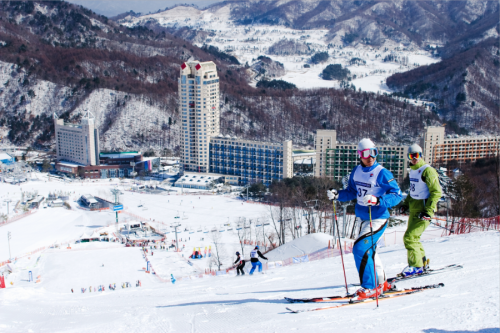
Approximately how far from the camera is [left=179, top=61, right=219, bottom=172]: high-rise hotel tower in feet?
154

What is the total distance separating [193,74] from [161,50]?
196ft

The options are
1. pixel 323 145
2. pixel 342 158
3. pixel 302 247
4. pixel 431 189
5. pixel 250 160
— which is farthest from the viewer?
pixel 250 160

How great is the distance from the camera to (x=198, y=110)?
155 feet

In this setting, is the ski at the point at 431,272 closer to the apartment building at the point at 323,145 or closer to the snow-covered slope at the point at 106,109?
the apartment building at the point at 323,145

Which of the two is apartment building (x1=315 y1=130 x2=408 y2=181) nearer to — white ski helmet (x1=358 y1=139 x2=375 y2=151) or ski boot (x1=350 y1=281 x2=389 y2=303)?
ski boot (x1=350 y1=281 x2=389 y2=303)

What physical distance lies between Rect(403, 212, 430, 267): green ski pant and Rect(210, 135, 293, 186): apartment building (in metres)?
36.0

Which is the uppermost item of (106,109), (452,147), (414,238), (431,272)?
(106,109)

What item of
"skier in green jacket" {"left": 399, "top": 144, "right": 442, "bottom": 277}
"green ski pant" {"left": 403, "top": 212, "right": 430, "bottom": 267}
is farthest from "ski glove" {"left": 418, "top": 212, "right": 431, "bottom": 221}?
"green ski pant" {"left": 403, "top": 212, "right": 430, "bottom": 267}

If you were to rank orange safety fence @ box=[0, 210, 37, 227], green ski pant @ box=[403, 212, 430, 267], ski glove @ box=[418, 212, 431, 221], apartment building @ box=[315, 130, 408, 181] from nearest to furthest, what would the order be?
1. ski glove @ box=[418, 212, 431, 221]
2. green ski pant @ box=[403, 212, 430, 267]
3. orange safety fence @ box=[0, 210, 37, 227]
4. apartment building @ box=[315, 130, 408, 181]

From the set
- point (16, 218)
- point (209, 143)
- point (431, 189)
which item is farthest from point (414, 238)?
point (209, 143)

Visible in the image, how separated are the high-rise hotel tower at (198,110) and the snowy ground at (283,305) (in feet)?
118

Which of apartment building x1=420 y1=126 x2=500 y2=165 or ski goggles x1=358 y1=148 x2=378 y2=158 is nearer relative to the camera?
ski goggles x1=358 y1=148 x2=378 y2=158

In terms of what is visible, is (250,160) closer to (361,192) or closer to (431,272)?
(431,272)

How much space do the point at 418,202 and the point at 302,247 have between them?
9.09m
